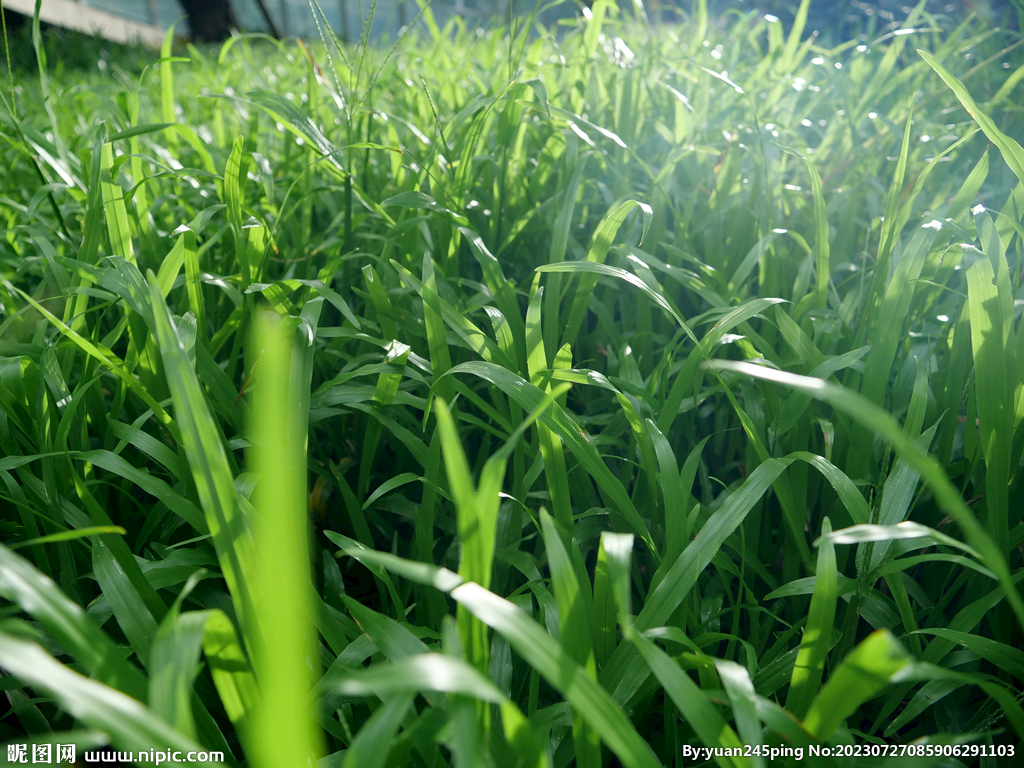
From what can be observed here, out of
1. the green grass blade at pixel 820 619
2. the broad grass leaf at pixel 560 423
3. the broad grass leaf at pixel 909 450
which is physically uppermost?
the broad grass leaf at pixel 909 450

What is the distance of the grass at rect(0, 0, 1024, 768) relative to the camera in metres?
0.25

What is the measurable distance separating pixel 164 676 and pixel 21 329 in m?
0.66

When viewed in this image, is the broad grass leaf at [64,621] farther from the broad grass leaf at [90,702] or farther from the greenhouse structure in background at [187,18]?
the greenhouse structure in background at [187,18]

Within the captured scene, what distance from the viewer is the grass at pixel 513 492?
0.25m

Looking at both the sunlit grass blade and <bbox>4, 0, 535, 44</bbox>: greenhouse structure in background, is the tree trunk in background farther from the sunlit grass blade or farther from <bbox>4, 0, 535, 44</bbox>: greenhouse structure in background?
the sunlit grass blade

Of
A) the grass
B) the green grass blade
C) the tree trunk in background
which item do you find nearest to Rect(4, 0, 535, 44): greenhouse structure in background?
the tree trunk in background

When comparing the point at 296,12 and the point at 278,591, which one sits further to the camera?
the point at 296,12

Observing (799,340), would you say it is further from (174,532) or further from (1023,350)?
(174,532)

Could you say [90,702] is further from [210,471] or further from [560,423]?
[560,423]

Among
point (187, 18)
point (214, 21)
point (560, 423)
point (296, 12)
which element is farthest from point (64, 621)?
point (296, 12)

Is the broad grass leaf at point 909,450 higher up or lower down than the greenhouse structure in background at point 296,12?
lower down

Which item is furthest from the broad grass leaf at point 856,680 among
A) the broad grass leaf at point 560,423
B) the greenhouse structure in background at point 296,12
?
the greenhouse structure in background at point 296,12

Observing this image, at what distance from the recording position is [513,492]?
0.53 meters

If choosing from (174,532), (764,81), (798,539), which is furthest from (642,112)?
→ (174,532)
